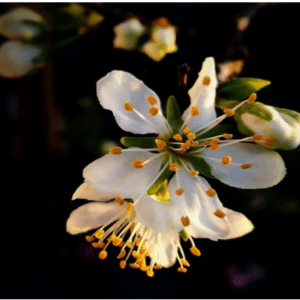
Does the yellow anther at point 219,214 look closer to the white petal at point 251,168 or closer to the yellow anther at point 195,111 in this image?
the white petal at point 251,168

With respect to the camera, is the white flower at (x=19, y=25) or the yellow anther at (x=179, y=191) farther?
the white flower at (x=19, y=25)

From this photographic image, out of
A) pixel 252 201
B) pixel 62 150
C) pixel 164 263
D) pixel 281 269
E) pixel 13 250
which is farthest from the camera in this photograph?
pixel 13 250

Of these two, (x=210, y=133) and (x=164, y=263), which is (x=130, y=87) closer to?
(x=210, y=133)

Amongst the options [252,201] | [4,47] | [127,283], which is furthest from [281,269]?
[4,47]

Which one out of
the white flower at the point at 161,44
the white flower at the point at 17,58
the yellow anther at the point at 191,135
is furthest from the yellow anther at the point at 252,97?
the white flower at the point at 17,58

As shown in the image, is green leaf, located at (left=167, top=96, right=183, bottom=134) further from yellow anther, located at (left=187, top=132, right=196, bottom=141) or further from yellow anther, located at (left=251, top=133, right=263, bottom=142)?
yellow anther, located at (left=251, top=133, right=263, bottom=142)

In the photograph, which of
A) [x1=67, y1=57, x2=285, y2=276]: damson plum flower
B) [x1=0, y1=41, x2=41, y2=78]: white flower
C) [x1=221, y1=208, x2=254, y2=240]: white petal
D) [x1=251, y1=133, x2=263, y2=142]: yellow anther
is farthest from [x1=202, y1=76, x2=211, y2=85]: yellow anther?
[x1=0, y1=41, x2=41, y2=78]: white flower
